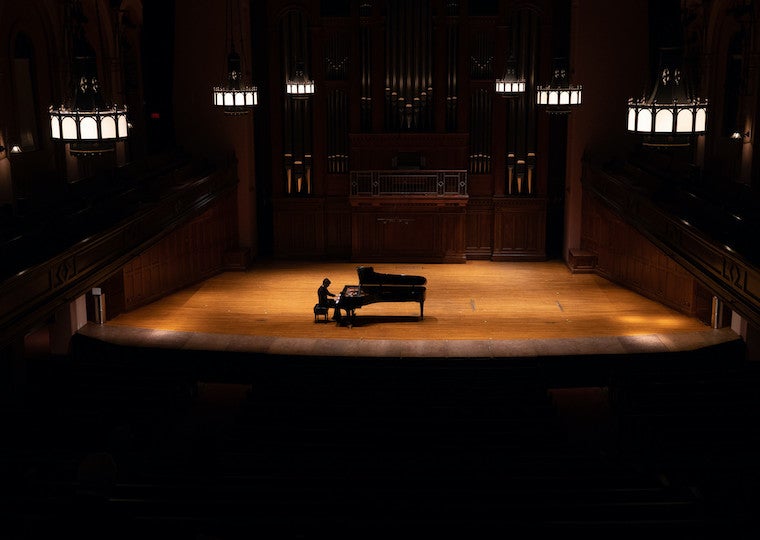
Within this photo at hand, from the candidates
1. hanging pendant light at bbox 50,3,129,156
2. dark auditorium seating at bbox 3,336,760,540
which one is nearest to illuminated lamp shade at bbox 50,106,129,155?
hanging pendant light at bbox 50,3,129,156

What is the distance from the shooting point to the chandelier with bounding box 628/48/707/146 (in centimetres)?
820

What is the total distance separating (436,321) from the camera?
1485 cm

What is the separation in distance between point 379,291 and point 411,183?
16.2 ft

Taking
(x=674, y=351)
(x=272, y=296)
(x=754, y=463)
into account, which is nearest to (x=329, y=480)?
(x=754, y=463)

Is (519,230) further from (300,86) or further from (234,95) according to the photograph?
(234,95)

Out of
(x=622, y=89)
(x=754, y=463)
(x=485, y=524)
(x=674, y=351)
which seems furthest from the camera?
(x=622, y=89)

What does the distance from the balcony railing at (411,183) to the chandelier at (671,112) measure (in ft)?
35.1

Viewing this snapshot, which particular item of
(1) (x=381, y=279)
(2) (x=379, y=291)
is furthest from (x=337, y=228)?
(2) (x=379, y=291)

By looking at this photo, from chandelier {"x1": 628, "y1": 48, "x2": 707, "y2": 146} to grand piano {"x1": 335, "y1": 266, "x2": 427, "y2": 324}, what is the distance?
Result: 6.75 m

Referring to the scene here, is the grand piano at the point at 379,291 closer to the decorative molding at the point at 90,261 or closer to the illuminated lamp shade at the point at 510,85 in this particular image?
the decorative molding at the point at 90,261

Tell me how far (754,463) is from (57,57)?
11449 millimetres

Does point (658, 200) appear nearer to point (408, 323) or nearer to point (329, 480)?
point (408, 323)

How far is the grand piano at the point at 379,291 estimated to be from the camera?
14562 mm

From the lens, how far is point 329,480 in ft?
22.9
